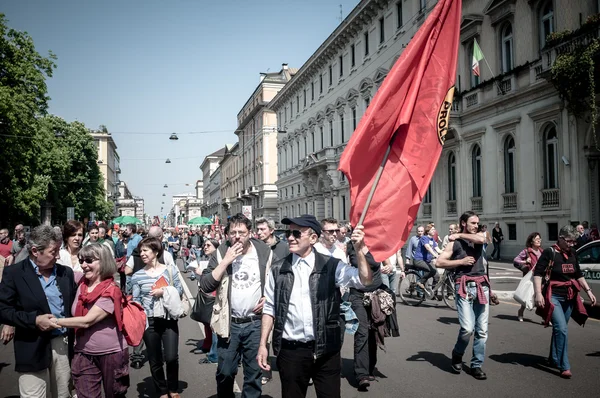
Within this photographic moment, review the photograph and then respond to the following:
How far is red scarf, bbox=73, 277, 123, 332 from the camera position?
13.5ft

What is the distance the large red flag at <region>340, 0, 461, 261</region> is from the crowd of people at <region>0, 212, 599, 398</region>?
460 mm

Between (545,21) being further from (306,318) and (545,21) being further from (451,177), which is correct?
(306,318)

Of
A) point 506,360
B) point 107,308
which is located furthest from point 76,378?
point 506,360

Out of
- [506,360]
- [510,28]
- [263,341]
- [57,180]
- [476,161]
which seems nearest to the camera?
[263,341]

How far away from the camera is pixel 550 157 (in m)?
21.6

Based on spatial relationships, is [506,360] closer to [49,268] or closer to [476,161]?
[49,268]

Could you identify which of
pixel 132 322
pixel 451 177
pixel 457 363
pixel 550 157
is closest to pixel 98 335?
pixel 132 322

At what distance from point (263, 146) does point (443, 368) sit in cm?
6301

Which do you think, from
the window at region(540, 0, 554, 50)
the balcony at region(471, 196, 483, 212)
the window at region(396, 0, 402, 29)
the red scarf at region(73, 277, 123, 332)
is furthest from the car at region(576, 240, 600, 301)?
the window at region(396, 0, 402, 29)

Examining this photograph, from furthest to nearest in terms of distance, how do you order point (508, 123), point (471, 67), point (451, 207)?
1. point (451, 207)
2. point (471, 67)
3. point (508, 123)

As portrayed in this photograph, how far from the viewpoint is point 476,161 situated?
87.5 ft

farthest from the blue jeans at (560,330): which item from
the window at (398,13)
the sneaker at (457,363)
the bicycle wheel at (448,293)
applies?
the window at (398,13)

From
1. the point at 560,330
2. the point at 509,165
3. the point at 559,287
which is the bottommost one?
the point at 560,330

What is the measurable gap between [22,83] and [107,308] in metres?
31.3
